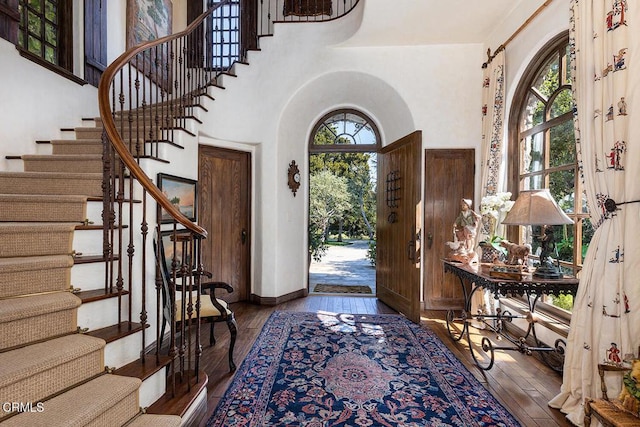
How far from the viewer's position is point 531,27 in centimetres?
295

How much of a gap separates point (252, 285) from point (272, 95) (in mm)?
2690

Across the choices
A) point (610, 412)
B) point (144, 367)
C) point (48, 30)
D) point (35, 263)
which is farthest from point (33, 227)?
point (610, 412)

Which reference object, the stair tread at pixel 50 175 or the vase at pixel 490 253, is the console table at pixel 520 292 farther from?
the stair tread at pixel 50 175

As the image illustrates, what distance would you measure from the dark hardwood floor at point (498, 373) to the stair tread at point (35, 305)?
1.04m

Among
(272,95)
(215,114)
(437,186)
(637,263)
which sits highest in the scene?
(272,95)

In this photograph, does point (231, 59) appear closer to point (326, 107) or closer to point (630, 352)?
point (326, 107)

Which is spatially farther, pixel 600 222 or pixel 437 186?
pixel 437 186

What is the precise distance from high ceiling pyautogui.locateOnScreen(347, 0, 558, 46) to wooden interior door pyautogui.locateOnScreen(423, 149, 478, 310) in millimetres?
1367

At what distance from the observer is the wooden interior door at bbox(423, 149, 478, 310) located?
12.9ft

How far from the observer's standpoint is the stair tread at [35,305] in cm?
147

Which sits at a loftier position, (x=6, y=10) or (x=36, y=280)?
(x=6, y=10)

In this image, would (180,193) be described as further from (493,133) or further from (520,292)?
(493,133)

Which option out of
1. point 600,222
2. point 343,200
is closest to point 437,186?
point 600,222

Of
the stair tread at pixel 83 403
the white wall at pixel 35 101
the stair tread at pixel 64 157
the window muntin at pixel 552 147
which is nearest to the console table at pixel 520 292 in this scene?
the window muntin at pixel 552 147
